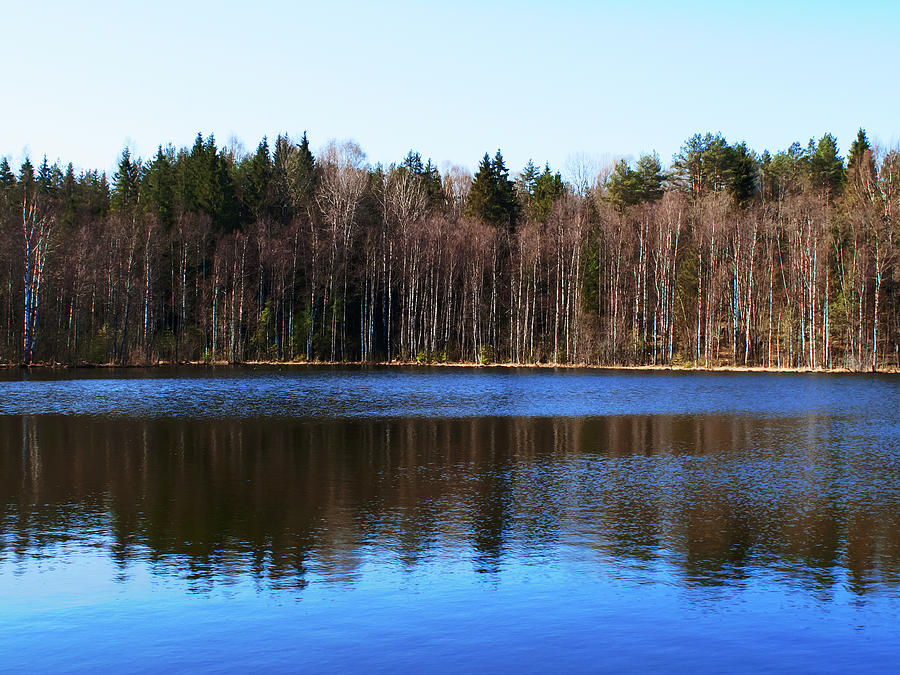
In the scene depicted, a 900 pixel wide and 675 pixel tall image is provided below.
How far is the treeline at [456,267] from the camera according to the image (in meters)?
63.8

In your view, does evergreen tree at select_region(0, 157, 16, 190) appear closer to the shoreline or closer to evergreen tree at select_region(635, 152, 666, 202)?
the shoreline

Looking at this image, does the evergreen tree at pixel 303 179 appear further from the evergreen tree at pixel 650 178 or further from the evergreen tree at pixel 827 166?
the evergreen tree at pixel 827 166

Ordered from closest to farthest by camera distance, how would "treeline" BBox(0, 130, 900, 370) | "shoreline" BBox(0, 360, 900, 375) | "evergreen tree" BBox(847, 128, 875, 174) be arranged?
"shoreline" BBox(0, 360, 900, 375) → "treeline" BBox(0, 130, 900, 370) → "evergreen tree" BBox(847, 128, 875, 174)

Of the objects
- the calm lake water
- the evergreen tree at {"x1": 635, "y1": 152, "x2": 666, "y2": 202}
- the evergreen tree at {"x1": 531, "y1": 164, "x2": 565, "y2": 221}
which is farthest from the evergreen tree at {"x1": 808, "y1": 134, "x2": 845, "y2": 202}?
the calm lake water

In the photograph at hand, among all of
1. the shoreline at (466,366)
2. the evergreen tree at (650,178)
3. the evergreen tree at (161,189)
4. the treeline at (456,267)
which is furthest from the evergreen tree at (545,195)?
the evergreen tree at (161,189)

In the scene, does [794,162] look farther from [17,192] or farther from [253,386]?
[17,192]

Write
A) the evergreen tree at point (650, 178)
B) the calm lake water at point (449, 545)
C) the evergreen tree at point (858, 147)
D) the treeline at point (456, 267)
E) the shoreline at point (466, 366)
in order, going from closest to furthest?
the calm lake water at point (449, 545) → the shoreline at point (466, 366) → the treeline at point (456, 267) → the evergreen tree at point (858, 147) → the evergreen tree at point (650, 178)

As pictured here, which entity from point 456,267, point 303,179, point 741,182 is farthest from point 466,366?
point 741,182

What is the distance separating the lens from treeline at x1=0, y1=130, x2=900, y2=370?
209ft

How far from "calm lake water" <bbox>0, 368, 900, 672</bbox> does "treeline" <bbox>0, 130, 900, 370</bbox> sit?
37.6 m

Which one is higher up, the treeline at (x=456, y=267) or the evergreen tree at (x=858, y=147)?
the evergreen tree at (x=858, y=147)

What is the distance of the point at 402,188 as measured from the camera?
83312 millimetres

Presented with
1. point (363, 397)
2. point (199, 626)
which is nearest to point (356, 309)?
point (363, 397)

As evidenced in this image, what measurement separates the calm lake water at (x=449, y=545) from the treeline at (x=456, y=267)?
3762 centimetres
